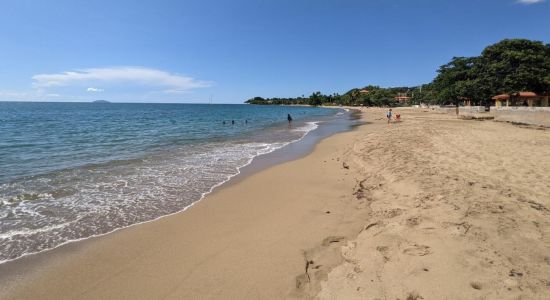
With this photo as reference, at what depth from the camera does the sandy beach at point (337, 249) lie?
365 centimetres

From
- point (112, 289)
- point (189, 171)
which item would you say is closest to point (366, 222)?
point (112, 289)

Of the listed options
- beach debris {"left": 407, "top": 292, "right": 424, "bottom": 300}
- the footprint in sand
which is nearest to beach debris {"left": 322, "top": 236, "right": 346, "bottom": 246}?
the footprint in sand

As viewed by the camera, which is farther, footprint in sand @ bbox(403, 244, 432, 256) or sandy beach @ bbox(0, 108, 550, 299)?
footprint in sand @ bbox(403, 244, 432, 256)

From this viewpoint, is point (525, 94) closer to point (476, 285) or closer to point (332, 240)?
point (332, 240)

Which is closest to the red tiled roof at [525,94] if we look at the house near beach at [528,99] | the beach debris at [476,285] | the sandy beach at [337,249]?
the house near beach at [528,99]

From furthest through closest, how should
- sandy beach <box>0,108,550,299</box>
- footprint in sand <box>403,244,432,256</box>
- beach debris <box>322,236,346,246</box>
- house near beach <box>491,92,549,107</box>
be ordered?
house near beach <box>491,92,549,107</box> < beach debris <box>322,236,346,246</box> < footprint in sand <box>403,244,432,256</box> < sandy beach <box>0,108,550,299</box>

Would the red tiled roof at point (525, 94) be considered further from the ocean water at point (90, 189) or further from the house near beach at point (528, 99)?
the ocean water at point (90, 189)

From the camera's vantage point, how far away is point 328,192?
27.0 ft

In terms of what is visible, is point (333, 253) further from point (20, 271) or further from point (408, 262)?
point (20, 271)

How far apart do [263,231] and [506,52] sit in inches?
1949

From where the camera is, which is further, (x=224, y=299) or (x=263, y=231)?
(x=263, y=231)

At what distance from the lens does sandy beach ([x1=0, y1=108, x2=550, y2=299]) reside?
12.0 feet

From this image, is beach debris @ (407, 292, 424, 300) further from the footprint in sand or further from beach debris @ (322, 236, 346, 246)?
beach debris @ (322, 236, 346, 246)

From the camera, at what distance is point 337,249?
4.86 meters
